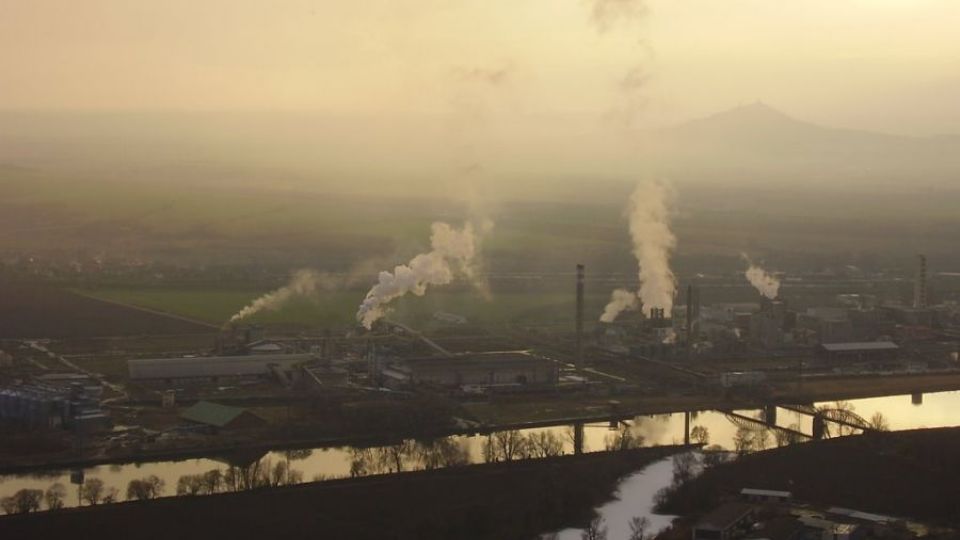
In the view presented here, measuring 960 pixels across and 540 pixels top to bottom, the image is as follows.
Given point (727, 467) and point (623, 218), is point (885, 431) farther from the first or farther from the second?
point (623, 218)

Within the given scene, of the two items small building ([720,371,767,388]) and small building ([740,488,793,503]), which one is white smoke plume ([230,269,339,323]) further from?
small building ([740,488,793,503])

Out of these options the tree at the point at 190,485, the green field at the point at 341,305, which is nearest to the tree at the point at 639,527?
the tree at the point at 190,485

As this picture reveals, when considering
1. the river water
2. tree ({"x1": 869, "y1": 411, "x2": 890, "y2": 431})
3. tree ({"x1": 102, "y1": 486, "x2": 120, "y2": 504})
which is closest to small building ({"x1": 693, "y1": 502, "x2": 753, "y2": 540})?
the river water

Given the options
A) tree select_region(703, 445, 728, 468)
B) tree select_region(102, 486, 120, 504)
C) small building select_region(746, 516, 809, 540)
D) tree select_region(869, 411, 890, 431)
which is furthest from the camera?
tree select_region(869, 411, 890, 431)

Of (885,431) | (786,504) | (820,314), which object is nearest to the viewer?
(786,504)

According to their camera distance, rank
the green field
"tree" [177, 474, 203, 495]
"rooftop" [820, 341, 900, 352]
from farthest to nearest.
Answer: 1. the green field
2. "rooftop" [820, 341, 900, 352]
3. "tree" [177, 474, 203, 495]

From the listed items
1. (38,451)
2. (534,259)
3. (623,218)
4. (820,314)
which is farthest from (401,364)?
(623,218)
